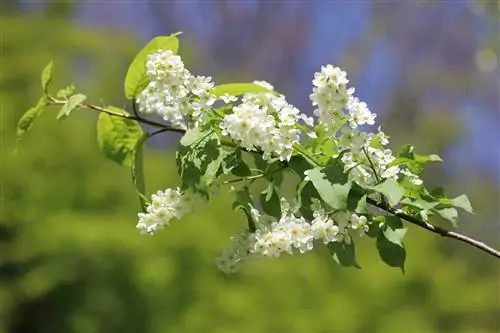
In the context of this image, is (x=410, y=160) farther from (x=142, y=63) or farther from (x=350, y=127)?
(x=142, y=63)

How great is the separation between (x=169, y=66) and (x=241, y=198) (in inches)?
4.8

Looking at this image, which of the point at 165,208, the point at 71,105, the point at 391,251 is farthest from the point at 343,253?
the point at 71,105

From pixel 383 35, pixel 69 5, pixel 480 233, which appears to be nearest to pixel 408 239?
pixel 480 233

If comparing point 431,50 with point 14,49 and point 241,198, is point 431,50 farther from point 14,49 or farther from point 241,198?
point 241,198

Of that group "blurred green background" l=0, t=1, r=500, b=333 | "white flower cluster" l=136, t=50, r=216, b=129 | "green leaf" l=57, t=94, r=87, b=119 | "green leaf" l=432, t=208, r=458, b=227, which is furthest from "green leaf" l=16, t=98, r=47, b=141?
"blurred green background" l=0, t=1, r=500, b=333

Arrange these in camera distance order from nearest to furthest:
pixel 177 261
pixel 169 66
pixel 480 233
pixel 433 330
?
pixel 169 66 → pixel 177 261 → pixel 433 330 → pixel 480 233

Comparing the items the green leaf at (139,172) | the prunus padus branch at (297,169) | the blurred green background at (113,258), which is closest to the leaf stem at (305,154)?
the prunus padus branch at (297,169)

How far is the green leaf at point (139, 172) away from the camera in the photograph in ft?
1.98

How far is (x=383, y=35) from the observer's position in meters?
4.52

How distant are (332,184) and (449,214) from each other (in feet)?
0.30

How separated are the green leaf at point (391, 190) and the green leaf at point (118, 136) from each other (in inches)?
9.4

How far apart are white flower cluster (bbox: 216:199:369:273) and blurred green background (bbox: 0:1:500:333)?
2.50 metres

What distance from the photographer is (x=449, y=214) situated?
0.54 meters

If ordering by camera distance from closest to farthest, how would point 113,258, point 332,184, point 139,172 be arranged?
point 332,184
point 139,172
point 113,258
